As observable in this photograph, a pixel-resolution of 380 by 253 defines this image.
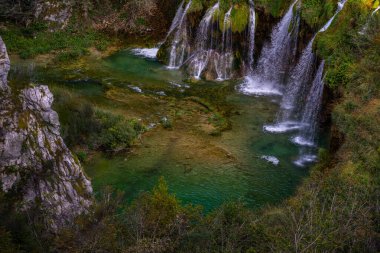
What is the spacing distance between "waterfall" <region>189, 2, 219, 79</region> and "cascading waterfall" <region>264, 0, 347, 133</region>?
5.39m

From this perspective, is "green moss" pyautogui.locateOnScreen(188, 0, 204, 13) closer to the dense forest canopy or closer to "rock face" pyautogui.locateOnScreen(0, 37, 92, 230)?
the dense forest canopy

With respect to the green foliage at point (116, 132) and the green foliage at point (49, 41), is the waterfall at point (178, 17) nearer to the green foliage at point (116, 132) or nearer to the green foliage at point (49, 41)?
the green foliage at point (49, 41)

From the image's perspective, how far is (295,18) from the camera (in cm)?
2195

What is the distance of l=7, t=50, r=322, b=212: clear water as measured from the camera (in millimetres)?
14852

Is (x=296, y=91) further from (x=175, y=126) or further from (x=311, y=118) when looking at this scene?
(x=175, y=126)

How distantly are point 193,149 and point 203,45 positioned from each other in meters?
9.63

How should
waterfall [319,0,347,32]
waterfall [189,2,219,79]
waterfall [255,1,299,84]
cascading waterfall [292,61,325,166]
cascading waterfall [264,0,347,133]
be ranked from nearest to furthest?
cascading waterfall [292,61,325,166] < cascading waterfall [264,0,347,133] < waterfall [319,0,347,32] < waterfall [255,1,299,84] < waterfall [189,2,219,79]

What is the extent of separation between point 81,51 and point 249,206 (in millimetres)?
17058

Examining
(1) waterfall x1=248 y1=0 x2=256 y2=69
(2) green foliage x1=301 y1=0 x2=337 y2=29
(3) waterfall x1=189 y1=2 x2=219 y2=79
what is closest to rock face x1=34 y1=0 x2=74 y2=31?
(3) waterfall x1=189 y1=2 x2=219 y2=79

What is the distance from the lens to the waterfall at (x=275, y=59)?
2238 cm

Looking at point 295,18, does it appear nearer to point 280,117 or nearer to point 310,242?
point 280,117

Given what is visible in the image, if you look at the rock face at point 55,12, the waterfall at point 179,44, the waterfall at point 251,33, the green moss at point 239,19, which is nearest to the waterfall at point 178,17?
the waterfall at point 179,44

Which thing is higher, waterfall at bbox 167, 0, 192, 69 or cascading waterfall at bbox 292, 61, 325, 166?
waterfall at bbox 167, 0, 192, 69

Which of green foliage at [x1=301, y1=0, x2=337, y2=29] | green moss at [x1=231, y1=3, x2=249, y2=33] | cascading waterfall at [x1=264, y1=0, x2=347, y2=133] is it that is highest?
green foliage at [x1=301, y1=0, x2=337, y2=29]
